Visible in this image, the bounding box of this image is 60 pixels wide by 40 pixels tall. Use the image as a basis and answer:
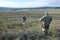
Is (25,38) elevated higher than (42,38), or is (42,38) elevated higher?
(25,38)

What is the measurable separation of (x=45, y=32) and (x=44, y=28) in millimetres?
297

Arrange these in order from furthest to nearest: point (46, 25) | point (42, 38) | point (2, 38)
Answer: point (46, 25) → point (42, 38) → point (2, 38)

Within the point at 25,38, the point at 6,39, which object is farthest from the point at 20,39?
the point at 6,39

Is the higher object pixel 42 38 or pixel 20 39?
pixel 20 39

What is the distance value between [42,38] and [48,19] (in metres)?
1.86

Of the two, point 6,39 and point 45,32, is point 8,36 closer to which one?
point 6,39

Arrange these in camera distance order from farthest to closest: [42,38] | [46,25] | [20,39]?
A: [46,25]
[42,38]
[20,39]

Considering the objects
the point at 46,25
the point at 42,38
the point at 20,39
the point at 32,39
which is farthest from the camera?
the point at 46,25

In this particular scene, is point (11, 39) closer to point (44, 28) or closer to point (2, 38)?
point (2, 38)

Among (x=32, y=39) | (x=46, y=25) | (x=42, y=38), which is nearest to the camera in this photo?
(x=32, y=39)

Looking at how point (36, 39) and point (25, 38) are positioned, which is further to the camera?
point (36, 39)

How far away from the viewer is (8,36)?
40.3 ft

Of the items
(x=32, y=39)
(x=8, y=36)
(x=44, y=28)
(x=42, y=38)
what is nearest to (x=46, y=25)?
(x=44, y=28)

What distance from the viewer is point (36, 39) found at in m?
13.1
